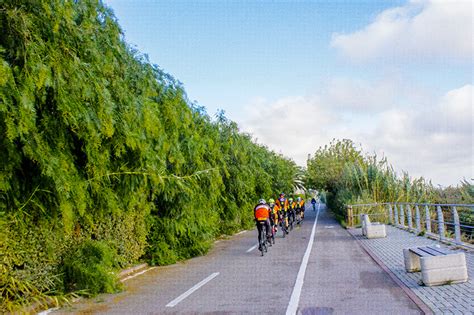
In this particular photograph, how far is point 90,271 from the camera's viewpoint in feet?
29.9

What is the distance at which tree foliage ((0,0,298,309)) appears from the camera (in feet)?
22.0

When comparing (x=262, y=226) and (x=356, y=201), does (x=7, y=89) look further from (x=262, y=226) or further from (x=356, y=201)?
(x=356, y=201)

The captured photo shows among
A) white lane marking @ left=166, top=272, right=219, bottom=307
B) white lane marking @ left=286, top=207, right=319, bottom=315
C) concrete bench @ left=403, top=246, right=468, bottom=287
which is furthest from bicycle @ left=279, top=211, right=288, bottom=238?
concrete bench @ left=403, top=246, right=468, bottom=287

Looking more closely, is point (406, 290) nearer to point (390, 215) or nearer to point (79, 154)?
point (79, 154)

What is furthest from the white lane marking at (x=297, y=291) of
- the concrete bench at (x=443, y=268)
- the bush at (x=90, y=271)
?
the bush at (x=90, y=271)

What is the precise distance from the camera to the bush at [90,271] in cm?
901

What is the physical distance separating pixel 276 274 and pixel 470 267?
13.6 feet

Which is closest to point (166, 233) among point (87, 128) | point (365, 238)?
point (87, 128)

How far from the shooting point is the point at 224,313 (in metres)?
7.11

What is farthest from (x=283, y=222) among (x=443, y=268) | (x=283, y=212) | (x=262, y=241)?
(x=443, y=268)

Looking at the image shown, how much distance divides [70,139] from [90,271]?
2.63m

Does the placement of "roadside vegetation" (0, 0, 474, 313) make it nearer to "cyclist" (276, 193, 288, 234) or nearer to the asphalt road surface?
the asphalt road surface

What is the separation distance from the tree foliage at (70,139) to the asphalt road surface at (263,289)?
109 centimetres

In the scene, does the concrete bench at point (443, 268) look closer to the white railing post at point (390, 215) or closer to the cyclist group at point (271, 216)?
the cyclist group at point (271, 216)
